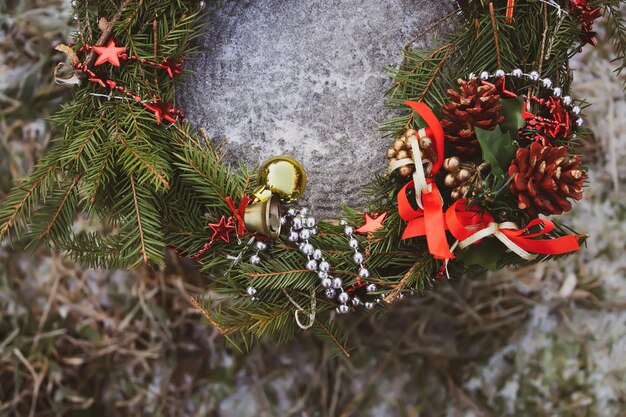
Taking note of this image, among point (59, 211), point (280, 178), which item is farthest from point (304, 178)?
point (59, 211)

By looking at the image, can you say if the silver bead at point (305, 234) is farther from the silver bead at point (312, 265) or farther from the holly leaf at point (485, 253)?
the holly leaf at point (485, 253)

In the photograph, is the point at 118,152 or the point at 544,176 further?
the point at 118,152

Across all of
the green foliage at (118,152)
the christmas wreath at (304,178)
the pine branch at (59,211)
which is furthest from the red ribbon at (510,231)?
the pine branch at (59,211)

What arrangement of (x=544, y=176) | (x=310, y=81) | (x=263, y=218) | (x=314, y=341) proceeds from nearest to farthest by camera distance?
1. (x=544, y=176)
2. (x=263, y=218)
3. (x=310, y=81)
4. (x=314, y=341)

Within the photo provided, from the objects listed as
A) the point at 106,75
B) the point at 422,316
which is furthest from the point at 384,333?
the point at 106,75

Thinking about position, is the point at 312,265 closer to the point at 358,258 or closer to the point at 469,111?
the point at 358,258

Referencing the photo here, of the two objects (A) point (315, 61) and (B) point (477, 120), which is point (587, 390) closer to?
(B) point (477, 120)

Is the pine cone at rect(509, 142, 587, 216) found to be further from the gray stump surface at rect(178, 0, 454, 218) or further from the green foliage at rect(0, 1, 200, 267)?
the green foliage at rect(0, 1, 200, 267)
